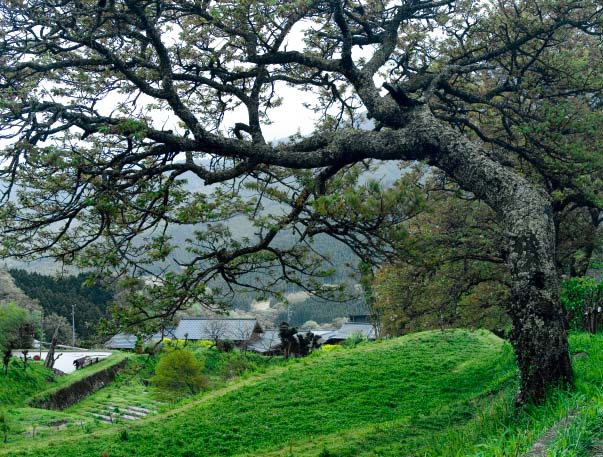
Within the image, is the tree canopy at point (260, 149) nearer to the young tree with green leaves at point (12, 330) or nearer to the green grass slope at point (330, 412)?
the green grass slope at point (330, 412)

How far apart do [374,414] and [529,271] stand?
636 centimetres

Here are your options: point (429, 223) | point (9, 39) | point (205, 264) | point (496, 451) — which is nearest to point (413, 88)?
point (205, 264)

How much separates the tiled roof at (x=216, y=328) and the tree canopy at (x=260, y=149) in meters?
38.9

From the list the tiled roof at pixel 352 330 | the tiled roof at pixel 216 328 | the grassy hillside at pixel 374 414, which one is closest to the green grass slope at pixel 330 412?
the grassy hillside at pixel 374 414

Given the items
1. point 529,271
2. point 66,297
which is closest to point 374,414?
point 529,271

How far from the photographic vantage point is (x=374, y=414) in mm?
11242

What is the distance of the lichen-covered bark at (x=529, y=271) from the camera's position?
557cm

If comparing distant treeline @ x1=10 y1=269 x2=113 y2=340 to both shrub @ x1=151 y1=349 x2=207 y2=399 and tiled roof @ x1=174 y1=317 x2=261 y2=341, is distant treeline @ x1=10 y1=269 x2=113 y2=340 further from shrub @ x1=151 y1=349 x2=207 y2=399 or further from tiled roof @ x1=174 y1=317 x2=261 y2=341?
shrub @ x1=151 y1=349 x2=207 y2=399

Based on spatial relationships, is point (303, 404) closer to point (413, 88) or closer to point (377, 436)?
point (377, 436)

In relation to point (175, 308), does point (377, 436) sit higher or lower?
lower

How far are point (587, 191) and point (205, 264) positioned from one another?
5.73 metres

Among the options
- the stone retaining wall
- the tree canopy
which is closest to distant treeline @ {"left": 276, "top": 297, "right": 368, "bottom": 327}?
the stone retaining wall

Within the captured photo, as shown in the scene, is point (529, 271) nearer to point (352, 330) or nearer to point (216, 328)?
point (216, 328)

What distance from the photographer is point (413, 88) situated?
8688mm
